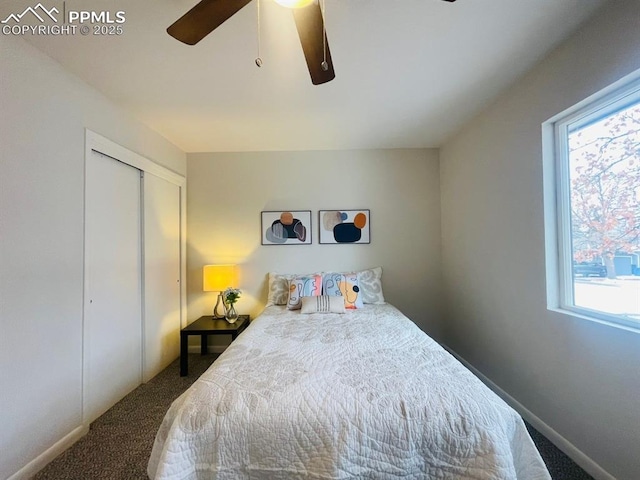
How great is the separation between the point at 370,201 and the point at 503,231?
1.50 metres

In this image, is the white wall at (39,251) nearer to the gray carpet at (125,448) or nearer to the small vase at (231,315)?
the gray carpet at (125,448)

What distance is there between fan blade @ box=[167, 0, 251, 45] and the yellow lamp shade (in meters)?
2.24

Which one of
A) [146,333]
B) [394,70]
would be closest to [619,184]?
[394,70]

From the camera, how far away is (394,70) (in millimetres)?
1913

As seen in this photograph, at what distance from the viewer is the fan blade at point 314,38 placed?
1184mm

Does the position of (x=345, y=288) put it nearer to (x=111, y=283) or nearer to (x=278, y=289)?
(x=278, y=289)

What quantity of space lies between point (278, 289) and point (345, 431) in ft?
7.00

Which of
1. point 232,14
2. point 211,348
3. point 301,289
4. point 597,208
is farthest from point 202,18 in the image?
point 211,348

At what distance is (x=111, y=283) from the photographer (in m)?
2.29

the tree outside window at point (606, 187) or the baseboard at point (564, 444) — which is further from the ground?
the tree outside window at point (606, 187)

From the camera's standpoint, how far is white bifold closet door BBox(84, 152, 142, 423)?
6.77 ft

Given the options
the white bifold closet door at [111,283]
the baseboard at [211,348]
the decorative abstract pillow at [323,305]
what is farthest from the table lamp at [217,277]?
the decorative abstract pillow at [323,305]

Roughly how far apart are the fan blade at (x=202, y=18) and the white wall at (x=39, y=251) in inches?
43.2

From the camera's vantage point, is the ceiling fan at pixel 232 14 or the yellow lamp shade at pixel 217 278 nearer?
the ceiling fan at pixel 232 14
